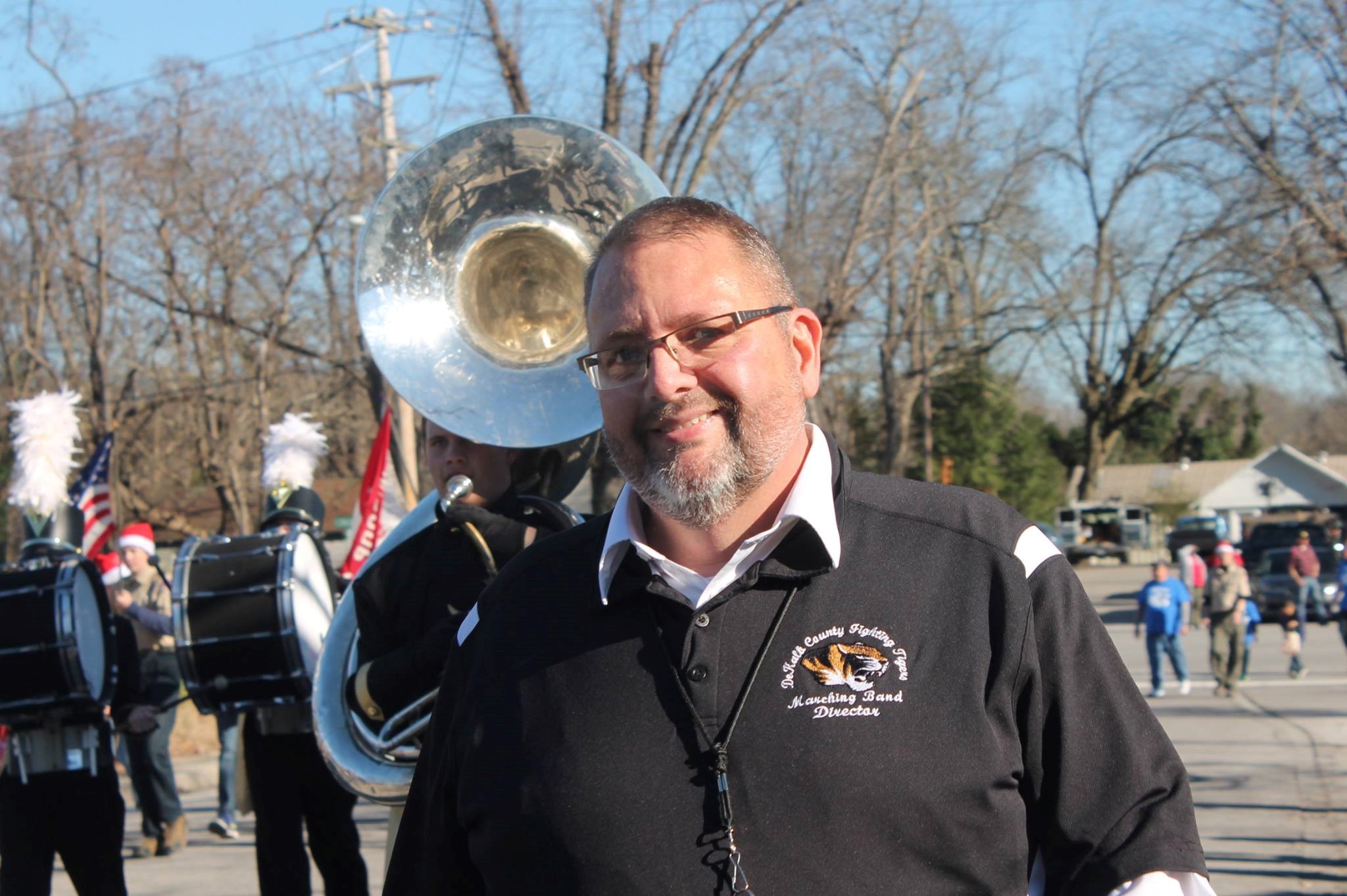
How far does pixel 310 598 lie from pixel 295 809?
30.6 inches

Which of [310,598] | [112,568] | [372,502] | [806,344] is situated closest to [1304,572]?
[372,502]

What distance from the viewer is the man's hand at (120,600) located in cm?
834

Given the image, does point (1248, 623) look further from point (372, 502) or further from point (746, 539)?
point (746, 539)

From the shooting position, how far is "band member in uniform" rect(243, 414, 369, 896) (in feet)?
16.9

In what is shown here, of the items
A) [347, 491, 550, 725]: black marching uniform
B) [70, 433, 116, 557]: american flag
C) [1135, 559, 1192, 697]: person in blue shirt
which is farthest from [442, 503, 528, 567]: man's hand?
[1135, 559, 1192, 697]: person in blue shirt

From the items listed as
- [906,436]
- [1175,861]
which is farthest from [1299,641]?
[906,436]

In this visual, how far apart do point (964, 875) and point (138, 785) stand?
7.56 meters

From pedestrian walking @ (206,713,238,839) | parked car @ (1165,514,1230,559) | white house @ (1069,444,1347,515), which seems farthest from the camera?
white house @ (1069,444,1347,515)

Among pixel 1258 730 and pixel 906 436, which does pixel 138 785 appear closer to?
pixel 1258 730

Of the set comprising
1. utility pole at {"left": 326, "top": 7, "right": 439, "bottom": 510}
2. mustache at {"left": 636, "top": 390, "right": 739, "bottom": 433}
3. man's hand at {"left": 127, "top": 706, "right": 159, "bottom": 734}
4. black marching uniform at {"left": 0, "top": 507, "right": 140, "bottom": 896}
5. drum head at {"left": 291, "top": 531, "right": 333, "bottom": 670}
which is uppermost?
utility pole at {"left": 326, "top": 7, "right": 439, "bottom": 510}

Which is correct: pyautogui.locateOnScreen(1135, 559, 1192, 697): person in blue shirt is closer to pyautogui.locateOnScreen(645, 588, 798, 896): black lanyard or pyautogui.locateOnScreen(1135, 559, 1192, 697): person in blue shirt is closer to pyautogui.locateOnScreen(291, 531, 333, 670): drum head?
pyautogui.locateOnScreen(291, 531, 333, 670): drum head

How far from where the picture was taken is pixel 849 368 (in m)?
29.6

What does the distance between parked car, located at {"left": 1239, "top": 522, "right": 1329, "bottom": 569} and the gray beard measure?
29.2 meters

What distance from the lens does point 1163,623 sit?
13055mm
